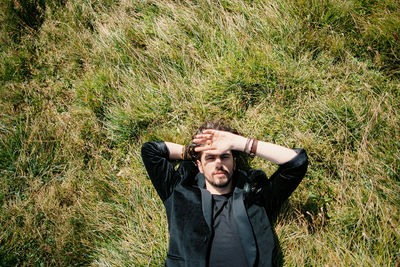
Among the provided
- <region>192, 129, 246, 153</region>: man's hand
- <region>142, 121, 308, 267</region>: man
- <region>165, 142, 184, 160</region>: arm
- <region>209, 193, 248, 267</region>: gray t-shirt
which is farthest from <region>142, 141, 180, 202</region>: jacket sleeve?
<region>209, 193, 248, 267</region>: gray t-shirt

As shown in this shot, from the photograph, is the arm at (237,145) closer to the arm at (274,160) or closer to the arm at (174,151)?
the arm at (274,160)

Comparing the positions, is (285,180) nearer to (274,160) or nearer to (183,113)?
(274,160)

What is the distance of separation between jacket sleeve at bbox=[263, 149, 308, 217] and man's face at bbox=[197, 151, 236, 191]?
1.68 ft

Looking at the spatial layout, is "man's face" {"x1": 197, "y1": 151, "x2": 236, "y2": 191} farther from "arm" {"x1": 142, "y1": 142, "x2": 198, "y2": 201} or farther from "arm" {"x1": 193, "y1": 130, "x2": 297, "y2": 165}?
"arm" {"x1": 142, "y1": 142, "x2": 198, "y2": 201}

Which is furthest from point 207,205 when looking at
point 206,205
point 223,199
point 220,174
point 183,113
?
point 183,113

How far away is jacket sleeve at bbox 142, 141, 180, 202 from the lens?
3.15 metres

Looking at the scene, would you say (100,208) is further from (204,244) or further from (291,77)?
(291,77)

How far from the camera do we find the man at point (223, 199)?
8.97 ft

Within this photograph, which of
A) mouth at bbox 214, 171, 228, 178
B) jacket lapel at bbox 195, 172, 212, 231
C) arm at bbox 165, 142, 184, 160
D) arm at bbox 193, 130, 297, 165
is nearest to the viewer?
arm at bbox 193, 130, 297, 165

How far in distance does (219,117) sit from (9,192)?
3761 millimetres

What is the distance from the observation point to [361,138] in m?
3.41

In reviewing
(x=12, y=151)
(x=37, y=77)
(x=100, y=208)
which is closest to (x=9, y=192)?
(x=12, y=151)

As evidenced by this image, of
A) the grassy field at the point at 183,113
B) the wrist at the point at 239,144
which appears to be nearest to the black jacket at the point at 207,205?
the wrist at the point at 239,144

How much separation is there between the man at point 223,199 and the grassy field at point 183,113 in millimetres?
630
